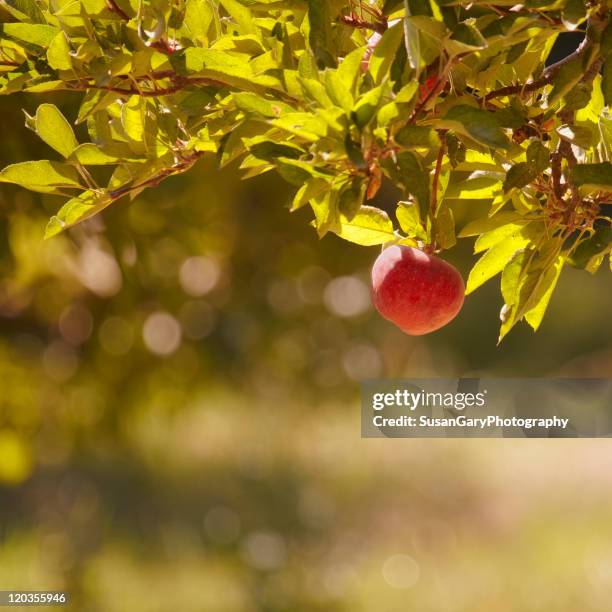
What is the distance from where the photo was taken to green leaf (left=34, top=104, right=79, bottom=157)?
0.49 metres

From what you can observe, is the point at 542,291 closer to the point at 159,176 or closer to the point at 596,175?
the point at 596,175

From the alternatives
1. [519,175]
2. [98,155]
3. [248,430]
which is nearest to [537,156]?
[519,175]

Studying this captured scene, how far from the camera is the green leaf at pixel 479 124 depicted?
1.25 feet

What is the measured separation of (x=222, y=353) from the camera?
2.08 meters

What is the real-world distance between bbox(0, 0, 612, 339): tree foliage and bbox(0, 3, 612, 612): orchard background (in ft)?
0.10

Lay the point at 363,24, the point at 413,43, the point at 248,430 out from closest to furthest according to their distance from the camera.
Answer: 1. the point at 413,43
2. the point at 363,24
3. the point at 248,430

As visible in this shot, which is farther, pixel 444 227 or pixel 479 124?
pixel 444 227

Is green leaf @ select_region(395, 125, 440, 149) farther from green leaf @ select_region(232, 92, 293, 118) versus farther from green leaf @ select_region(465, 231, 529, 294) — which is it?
green leaf @ select_region(465, 231, 529, 294)

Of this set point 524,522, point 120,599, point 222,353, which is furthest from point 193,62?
point 524,522

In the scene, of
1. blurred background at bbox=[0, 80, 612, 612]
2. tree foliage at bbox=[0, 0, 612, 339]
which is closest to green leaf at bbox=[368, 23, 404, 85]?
tree foliage at bbox=[0, 0, 612, 339]

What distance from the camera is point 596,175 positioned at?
17.1 inches

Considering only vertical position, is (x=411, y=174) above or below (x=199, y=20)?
below

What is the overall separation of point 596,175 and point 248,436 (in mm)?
3137

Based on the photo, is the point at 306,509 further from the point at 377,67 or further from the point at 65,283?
the point at 377,67
